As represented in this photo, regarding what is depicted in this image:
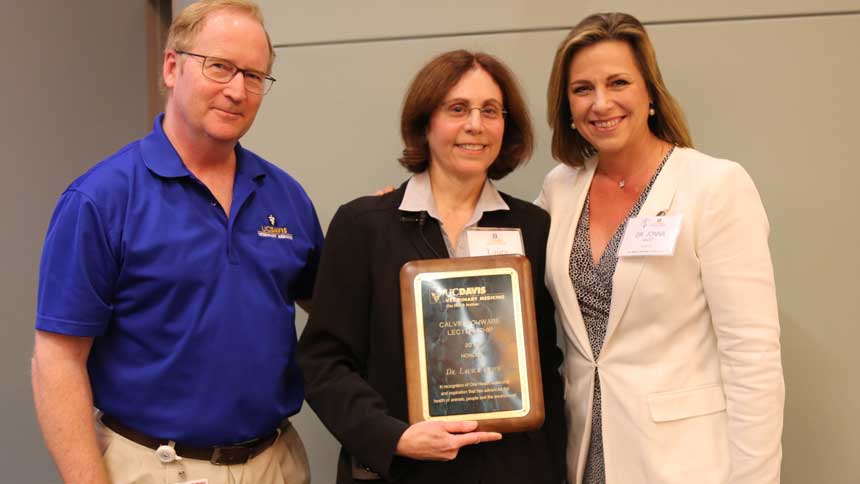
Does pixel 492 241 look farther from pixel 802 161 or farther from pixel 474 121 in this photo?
pixel 802 161

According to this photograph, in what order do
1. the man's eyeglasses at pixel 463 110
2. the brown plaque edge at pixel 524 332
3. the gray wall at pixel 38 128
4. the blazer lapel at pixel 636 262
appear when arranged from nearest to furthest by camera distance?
1. the brown plaque edge at pixel 524 332
2. the blazer lapel at pixel 636 262
3. the man's eyeglasses at pixel 463 110
4. the gray wall at pixel 38 128

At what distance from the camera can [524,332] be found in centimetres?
179

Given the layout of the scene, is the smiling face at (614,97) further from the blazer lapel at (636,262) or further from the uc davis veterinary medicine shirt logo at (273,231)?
the uc davis veterinary medicine shirt logo at (273,231)

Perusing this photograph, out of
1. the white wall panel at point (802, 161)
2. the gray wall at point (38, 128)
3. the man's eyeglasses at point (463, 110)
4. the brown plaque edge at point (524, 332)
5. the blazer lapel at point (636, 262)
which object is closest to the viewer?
the brown plaque edge at point (524, 332)

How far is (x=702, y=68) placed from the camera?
2.57 metres

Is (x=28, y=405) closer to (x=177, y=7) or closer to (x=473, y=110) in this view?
(x=177, y=7)

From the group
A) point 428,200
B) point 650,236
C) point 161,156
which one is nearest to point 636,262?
point 650,236

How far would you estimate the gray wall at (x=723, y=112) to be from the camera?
2.51 meters

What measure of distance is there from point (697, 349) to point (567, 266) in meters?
0.40

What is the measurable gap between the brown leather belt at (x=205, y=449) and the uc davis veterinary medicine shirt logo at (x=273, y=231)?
565mm

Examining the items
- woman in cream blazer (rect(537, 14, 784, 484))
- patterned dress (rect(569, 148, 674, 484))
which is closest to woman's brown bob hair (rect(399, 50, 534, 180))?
woman in cream blazer (rect(537, 14, 784, 484))

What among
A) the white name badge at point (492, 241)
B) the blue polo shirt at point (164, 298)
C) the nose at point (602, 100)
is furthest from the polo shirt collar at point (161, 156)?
the nose at point (602, 100)

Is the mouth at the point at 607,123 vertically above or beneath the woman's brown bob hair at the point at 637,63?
beneath

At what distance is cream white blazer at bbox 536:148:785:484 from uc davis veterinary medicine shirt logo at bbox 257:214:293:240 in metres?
0.86
